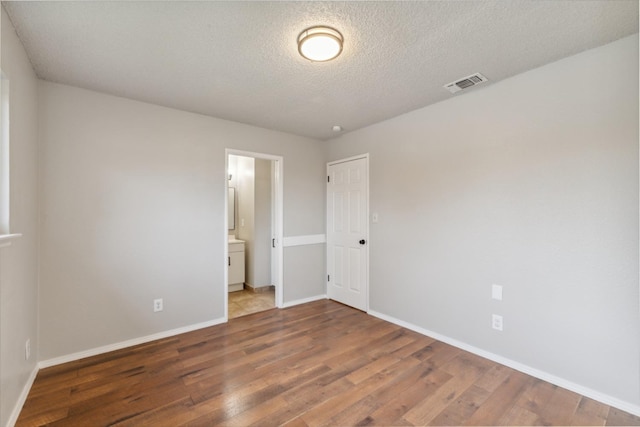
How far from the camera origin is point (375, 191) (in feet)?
11.7

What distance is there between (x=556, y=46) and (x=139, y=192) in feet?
11.9

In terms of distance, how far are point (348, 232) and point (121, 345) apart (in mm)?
2805

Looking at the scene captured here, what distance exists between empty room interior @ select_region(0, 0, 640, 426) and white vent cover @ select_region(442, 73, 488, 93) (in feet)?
0.12

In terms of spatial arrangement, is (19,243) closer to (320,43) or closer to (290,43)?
(290,43)

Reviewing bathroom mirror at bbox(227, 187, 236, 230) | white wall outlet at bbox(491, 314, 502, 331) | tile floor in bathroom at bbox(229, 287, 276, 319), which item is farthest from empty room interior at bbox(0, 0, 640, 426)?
bathroom mirror at bbox(227, 187, 236, 230)

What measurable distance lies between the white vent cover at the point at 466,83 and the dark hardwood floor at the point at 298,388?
2.42 m

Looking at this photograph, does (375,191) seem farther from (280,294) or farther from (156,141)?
(156,141)

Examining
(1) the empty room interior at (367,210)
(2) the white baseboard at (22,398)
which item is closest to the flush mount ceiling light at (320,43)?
(1) the empty room interior at (367,210)

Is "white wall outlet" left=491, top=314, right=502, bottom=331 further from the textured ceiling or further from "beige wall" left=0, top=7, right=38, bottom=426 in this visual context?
"beige wall" left=0, top=7, right=38, bottom=426

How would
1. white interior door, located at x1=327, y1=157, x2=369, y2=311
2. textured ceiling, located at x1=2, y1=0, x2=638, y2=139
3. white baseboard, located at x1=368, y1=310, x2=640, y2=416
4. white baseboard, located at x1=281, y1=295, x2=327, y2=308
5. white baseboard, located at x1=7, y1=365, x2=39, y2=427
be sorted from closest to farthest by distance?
textured ceiling, located at x1=2, y1=0, x2=638, y2=139 < white baseboard, located at x1=7, y1=365, x2=39, y2=427 < white baseboard, located at x1=368, y1=310, x2=640, y2=416 < white interior door, located at x1=327, y1=157, x2=369, y2=311 < white baseboard, located at x1=281, y1=295, x2=327, y2=308

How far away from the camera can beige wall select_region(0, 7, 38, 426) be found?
162 cm

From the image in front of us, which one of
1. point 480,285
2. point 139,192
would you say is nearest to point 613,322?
point 480,285

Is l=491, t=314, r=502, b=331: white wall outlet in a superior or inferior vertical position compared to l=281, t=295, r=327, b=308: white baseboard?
superior

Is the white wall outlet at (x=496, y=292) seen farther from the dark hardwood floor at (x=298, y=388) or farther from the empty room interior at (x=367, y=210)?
the dark hardwood floor at (x=298, y=388)
